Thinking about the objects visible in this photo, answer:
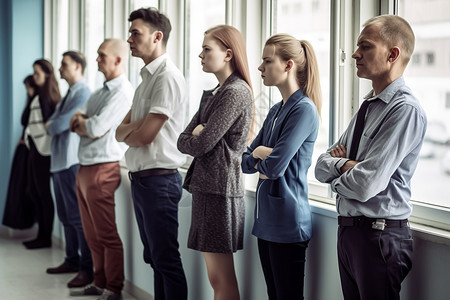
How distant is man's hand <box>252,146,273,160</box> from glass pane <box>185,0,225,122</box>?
133 cm

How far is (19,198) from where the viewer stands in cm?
587

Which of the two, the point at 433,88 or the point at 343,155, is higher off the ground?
the point at 433,88

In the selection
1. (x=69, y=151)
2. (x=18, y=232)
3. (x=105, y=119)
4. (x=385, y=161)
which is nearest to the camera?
(x=385, y=161)

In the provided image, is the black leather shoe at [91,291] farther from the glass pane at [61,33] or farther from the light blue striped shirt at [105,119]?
the glass pane at [61,33]

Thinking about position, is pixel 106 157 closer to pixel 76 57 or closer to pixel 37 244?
pixel 76 57

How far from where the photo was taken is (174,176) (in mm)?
3238

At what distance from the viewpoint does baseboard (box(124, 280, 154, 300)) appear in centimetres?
393

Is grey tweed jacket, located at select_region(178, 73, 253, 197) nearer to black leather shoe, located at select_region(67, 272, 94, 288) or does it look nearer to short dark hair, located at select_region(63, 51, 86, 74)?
black leather shoe, located at select_region(67, 272, 94, 288)

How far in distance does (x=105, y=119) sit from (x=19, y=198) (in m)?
2.43

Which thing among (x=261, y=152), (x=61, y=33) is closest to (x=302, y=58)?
(x=261, y=152)

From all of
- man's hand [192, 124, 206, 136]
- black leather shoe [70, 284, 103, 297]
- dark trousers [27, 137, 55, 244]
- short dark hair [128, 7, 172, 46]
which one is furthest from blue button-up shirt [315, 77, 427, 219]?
dark trousers [27, 137, 55, 244]

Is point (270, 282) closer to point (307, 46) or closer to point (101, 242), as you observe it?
point (307, 46)

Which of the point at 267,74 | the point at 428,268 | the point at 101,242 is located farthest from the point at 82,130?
the point at 428,268

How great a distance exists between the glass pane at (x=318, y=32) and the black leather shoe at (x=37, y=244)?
3.47m
